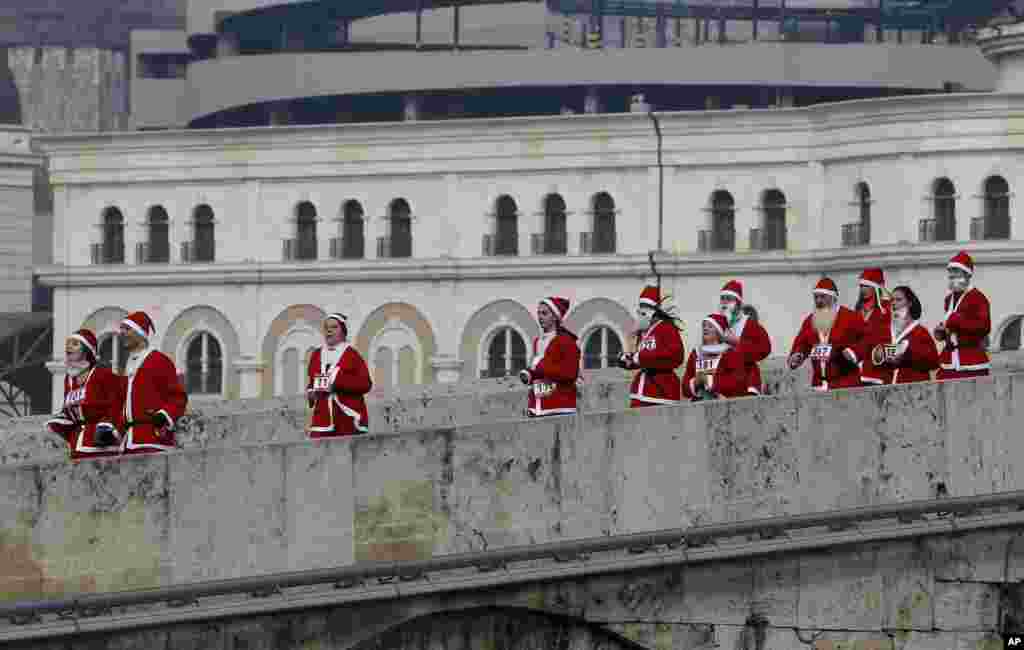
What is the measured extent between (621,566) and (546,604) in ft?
1.99

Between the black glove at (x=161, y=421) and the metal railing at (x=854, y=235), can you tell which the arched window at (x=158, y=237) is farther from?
the black glove at (x=161, y=421)

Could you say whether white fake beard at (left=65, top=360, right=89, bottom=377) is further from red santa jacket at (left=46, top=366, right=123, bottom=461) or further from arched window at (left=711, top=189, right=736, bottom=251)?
arched window at (left=711, top=189, right=736, bottom=251)

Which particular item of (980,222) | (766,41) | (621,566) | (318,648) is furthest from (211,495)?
(766,41)

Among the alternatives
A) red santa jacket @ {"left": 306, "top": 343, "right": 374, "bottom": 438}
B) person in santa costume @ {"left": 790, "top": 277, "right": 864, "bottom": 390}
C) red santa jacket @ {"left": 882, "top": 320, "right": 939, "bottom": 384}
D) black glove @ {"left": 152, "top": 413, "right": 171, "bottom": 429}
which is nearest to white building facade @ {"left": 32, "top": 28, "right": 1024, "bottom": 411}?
person in santa costume @ {"left": 790, "top": 277, "right": 864, "bottom": 390}

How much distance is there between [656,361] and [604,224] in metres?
53.7

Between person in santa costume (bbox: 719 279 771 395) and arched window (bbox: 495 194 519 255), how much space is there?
52279mm

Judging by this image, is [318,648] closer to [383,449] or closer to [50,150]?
[383,449]

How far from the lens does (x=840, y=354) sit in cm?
3098

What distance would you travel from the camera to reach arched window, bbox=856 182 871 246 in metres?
81.2

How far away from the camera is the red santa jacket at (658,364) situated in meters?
30.5

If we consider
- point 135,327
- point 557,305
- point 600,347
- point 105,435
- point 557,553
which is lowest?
point 557,553

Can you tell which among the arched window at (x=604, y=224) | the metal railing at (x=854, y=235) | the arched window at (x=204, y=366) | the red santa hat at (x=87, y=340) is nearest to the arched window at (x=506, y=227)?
the arched window at (x=604, y=224)

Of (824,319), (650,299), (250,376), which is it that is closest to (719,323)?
(650,299)

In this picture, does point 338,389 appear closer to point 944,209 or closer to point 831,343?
point 831,343
